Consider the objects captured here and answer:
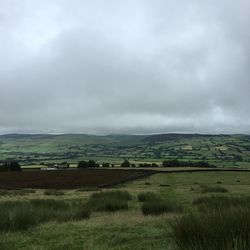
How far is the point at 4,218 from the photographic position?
1379cm

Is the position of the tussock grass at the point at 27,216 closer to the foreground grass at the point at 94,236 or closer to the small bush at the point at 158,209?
the foreground grass at the point at 94,236

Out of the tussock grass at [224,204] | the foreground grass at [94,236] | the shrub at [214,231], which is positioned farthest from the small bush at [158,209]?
the shrub at [214,231]

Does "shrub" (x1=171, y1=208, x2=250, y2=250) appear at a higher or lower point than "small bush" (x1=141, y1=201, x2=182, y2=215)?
higher

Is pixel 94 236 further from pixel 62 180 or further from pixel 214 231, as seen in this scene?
pixel 62 180

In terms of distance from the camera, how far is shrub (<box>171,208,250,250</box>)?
22.9 ft

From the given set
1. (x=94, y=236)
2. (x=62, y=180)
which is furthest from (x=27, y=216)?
(x=62, y=180)

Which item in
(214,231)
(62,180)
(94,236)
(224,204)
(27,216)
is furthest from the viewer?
(62,180)

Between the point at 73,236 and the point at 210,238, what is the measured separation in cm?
548

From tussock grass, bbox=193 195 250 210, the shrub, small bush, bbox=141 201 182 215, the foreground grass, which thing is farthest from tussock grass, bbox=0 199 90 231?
the shrub

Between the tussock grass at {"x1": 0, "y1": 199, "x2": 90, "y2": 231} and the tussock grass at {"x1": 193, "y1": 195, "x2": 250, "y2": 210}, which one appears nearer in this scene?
the tussock grass at {"x1": 193, "y1": 195, "x2": 250, "y2": 210}

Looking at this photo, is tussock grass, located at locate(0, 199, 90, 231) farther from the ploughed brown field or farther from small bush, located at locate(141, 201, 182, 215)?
the ploughed brown field

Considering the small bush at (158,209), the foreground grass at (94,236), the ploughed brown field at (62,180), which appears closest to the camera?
the foreground grass at (94,236)

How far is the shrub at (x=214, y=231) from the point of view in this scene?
6.97 meters

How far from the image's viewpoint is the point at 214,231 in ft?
24.7
